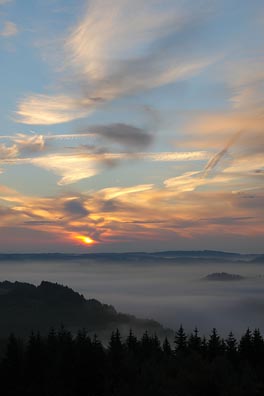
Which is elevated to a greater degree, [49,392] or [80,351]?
[80,351]

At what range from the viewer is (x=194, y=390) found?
48156 mm

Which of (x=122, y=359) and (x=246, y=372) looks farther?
(x=122, y=359)

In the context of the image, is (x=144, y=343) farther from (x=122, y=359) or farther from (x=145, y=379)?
(x=145, y=379)

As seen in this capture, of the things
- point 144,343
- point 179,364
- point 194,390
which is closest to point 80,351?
point 179,364

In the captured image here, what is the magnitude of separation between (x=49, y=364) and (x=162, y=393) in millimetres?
21251

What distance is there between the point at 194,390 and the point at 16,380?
24.3 m

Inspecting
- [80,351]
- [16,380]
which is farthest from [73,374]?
[16,380]

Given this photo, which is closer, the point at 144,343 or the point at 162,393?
the point at 162,393

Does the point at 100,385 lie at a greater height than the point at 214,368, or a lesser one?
lesser

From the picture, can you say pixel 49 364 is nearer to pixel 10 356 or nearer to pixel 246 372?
pixel 10 356

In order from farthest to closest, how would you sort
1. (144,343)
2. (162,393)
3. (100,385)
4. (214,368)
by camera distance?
(144,343), (100,385), (214,368), (162,393)

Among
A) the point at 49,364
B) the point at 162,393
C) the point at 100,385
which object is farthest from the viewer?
the point at 49,364

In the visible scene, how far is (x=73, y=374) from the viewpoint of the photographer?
58000mm

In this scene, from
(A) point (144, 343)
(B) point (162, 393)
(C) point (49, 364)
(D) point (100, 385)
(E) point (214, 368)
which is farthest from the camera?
(A) point (144, 343)
